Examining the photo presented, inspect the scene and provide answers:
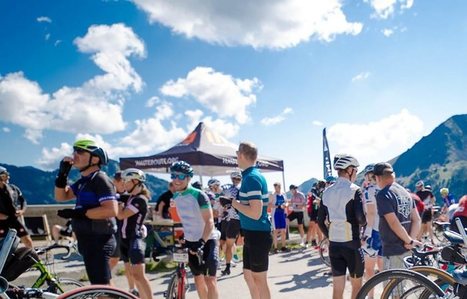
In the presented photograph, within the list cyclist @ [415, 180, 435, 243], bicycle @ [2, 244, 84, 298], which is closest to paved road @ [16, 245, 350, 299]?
bicycle @ [2, 244, 84, 298]

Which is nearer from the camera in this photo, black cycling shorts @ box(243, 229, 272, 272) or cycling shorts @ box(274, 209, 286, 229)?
black cycling shorts @ box(243, 229, 272, 272)

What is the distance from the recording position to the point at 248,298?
250 inches

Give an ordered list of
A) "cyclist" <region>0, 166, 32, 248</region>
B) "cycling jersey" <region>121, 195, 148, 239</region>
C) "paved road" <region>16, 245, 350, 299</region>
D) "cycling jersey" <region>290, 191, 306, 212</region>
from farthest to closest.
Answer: "cycling jersey" <region>290, 191, 306, 212</region>
"cyclist" <region>0, 166, 32, 248</region>
"paved road" <region>16, 245, 350, 299</region>
"cycling jersey" <region>121, 195, 148, 239</region>

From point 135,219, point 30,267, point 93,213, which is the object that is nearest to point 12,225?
point 135,219

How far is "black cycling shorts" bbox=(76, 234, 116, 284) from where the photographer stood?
356 centimetres

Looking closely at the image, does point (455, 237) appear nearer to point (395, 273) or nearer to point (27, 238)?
point (395, 273)

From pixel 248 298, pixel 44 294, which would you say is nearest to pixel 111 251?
pixel 44 294

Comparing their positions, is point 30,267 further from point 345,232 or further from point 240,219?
point 345,232

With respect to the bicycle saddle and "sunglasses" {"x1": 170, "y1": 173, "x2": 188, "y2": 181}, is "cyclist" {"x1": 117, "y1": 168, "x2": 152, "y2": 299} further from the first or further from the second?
the bicycle saddle

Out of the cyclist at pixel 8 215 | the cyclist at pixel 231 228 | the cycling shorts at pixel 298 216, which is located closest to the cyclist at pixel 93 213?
the cyclist at pixel 8 215

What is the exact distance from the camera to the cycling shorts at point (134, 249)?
5.09 m

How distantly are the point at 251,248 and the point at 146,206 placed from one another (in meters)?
1.90

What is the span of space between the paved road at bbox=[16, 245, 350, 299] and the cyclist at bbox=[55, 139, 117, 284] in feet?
7.47


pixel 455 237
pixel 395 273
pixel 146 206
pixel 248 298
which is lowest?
pixel 248 298
